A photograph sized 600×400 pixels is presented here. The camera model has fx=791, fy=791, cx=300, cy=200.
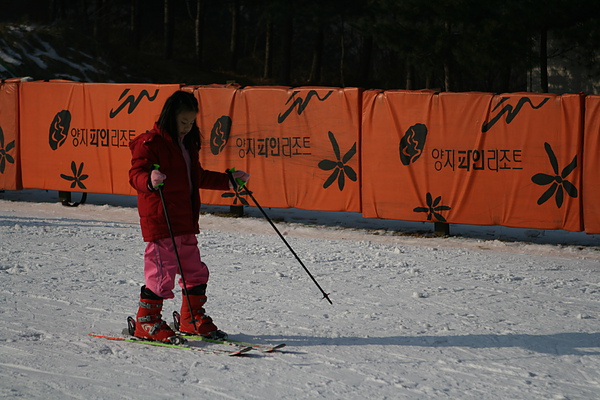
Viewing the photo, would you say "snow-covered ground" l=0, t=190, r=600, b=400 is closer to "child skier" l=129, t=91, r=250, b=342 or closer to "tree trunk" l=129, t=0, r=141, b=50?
"child skier" l=129, t=91, r=250, b=342

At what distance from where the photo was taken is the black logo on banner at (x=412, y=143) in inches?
416

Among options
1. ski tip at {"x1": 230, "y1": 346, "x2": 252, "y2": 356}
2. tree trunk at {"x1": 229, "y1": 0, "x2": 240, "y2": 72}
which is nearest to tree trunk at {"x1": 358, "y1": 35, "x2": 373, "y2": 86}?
tree trunk at {"x1": 229, "y1": 0, "x2": 240, "y2": 72}

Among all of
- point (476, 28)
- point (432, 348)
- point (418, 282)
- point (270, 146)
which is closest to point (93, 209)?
point (270, 146)

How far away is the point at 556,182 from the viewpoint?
9906 millimetres

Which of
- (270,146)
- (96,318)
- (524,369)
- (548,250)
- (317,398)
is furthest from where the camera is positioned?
(270,146)

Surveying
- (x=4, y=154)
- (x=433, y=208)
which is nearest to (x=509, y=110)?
(x=433, y=208)

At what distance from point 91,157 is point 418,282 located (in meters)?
6.91

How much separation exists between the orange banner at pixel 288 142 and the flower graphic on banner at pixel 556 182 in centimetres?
246

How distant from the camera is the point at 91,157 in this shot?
41.3 feet

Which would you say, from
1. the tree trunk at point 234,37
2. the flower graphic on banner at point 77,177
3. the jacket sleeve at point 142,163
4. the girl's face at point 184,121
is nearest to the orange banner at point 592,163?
the girl's face at point 184,121

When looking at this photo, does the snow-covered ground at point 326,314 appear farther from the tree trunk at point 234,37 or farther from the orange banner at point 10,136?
the tree trunk at point 234,37

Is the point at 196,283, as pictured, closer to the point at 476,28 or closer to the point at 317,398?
the point at 317,398

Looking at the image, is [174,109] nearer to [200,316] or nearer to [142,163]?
[142,163]

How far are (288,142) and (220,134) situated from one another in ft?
3.68
